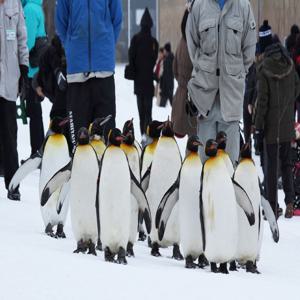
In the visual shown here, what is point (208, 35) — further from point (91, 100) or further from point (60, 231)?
point (60, 231)

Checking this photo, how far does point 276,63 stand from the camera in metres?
10.3

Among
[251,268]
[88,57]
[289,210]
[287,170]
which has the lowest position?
[289,210]

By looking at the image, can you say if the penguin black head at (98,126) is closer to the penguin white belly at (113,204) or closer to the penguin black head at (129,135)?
the penguin black head at (129,135)

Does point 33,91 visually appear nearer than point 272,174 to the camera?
No

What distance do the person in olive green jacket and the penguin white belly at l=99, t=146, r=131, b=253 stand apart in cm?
388

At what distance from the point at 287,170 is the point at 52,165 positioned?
3676 millimetres

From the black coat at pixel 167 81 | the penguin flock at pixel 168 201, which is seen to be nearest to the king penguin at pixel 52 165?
the penguin flock at pixel 168 201

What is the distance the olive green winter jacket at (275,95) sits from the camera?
1029 centimetres

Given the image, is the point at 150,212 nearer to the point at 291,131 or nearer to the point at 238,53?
the point at 238,53

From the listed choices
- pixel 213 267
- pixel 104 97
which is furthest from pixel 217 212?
pixel 104 97

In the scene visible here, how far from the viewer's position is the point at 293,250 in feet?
28.5

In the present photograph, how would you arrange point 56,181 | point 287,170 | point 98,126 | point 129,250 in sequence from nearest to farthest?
1. point 129,250
2. point 56,181
3. point 98,126
4. point 287,170

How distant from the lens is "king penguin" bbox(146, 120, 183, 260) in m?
7.34

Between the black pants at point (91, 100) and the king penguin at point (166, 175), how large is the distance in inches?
36.2
